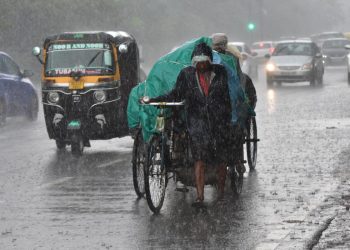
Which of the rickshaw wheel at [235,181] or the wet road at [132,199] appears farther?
the rickshaw wheel at [235,181]

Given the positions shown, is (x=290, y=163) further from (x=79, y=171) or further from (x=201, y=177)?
(x=201, y=177)

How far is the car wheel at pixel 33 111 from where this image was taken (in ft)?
82.5

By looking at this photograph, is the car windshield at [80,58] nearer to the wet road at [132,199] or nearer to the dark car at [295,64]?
the wet road at [132,199]

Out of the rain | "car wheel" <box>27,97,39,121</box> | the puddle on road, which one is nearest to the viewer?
the rain

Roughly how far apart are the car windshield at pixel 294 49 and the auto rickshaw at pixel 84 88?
23157mm

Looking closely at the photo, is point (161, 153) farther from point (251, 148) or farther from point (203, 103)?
point (251, 148)

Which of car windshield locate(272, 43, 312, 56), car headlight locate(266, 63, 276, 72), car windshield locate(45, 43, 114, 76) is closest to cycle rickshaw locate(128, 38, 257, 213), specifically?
car windshield locate(45, 43, 114, 76)

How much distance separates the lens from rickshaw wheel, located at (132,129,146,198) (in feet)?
37.2

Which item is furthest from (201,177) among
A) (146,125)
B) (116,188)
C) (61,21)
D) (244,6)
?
(244,6)

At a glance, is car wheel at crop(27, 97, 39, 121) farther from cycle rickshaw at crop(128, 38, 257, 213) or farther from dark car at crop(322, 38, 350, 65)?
dark car at crop(322, 38, 350, 65)

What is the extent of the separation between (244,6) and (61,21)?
49.8m

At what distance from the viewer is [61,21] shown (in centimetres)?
5234

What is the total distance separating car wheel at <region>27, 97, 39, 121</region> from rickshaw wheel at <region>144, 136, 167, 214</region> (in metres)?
14.5

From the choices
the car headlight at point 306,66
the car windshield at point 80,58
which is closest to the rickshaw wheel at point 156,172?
the car windshield at point 80,58
